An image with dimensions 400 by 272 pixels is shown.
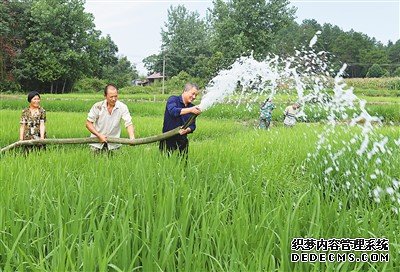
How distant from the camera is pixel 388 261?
1667 millimetres

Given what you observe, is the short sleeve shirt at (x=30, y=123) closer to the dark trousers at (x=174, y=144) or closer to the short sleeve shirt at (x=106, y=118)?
the short sleeve shirt at (x=106, y=118)

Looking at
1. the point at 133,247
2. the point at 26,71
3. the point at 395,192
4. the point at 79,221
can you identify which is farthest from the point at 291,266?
the point at 26,71

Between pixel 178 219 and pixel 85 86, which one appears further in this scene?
pixel 85 86

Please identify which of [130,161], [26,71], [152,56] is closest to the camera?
[130,161]

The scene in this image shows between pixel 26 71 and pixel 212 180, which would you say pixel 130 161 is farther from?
pixel 26 71

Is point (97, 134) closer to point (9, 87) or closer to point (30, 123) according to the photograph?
point (30, 123)

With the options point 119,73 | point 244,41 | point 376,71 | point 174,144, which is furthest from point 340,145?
point 376,71

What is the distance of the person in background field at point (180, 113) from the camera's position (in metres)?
3.90

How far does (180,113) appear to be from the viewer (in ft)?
12.9

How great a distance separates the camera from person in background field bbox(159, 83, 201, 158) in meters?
3.90

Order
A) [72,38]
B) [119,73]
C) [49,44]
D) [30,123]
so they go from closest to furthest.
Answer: [30,123]
[49,44]
[72,38]
[119,73]

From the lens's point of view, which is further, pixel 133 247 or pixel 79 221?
pixel 79 221

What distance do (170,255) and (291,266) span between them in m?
0.51

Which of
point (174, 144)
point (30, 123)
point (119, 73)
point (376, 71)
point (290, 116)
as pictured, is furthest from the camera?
point (376, 71)
